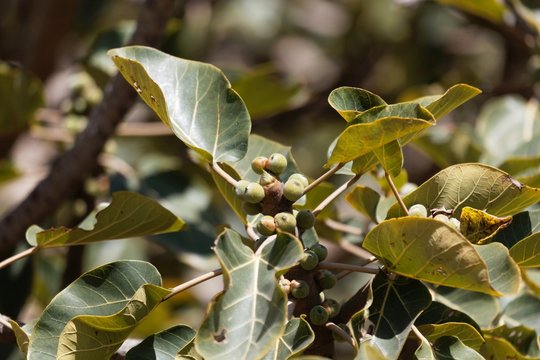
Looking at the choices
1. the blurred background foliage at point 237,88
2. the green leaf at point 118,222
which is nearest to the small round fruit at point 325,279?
the green leaf at point 118,222

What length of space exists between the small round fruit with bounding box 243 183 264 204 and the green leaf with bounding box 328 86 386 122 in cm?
13

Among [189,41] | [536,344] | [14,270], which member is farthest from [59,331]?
[189,41]

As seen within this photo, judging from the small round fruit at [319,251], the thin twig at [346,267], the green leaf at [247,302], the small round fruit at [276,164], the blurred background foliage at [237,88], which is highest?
the small round fruit at [276,164]

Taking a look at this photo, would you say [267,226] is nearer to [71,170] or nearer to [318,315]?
[318,315]

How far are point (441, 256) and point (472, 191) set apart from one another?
13cm

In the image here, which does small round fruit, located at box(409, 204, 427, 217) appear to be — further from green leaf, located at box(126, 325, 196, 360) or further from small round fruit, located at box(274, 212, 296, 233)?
green leaf, located at box(126, 325, 196, 360)

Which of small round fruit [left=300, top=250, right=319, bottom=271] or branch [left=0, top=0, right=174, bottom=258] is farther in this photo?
branch [left=0, top=0, right=174, bottom=258]

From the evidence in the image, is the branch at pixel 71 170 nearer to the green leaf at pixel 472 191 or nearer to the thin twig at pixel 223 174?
the thin twig at pixel 223 174

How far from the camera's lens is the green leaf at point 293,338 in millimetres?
916

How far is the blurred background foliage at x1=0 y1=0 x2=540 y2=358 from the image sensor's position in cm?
187

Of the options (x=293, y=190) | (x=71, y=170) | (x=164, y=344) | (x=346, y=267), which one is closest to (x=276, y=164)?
(x=293, y=190)

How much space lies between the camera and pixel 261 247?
3.14ft

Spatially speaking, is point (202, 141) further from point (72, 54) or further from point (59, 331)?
point (72, 54)

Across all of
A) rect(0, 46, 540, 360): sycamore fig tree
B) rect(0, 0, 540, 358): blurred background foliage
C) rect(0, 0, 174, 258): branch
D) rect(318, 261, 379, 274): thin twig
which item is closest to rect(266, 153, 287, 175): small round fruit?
rect(0, 46, 540, 360): sycamore fig tree
